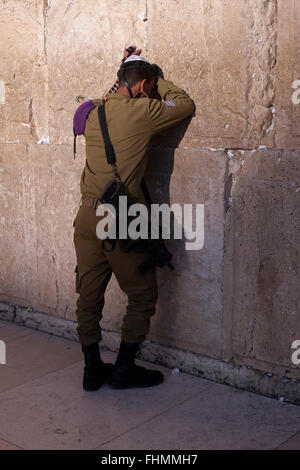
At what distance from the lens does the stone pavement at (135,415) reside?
3.20 m

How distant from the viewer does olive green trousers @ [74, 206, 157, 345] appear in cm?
367

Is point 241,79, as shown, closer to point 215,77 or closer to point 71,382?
point 215,77

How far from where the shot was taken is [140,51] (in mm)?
3857

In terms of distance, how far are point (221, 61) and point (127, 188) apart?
0.88 metres

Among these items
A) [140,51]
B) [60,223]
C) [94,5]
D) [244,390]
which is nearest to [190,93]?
[140,51]

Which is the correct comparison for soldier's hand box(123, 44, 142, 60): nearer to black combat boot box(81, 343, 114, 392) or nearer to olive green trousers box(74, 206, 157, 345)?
olive green trousers box(74, 206, 157, 345)

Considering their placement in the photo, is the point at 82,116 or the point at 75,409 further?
the point at 82,116

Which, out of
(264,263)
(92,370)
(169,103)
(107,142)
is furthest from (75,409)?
(169,103)

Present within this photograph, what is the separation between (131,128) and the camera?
351cm

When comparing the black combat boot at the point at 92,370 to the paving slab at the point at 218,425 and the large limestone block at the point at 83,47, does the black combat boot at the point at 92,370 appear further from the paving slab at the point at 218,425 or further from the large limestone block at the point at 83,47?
the large limestone block at the point at 83,47

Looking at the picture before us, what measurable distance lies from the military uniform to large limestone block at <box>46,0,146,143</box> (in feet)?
1.44

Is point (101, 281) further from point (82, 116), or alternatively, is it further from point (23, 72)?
point (23, 72)

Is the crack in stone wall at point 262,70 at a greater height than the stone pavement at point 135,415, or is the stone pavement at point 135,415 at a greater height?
the crack in stone wall at point 262,70

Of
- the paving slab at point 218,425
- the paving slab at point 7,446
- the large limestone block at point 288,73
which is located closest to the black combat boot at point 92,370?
the paving slab at point 218,425
